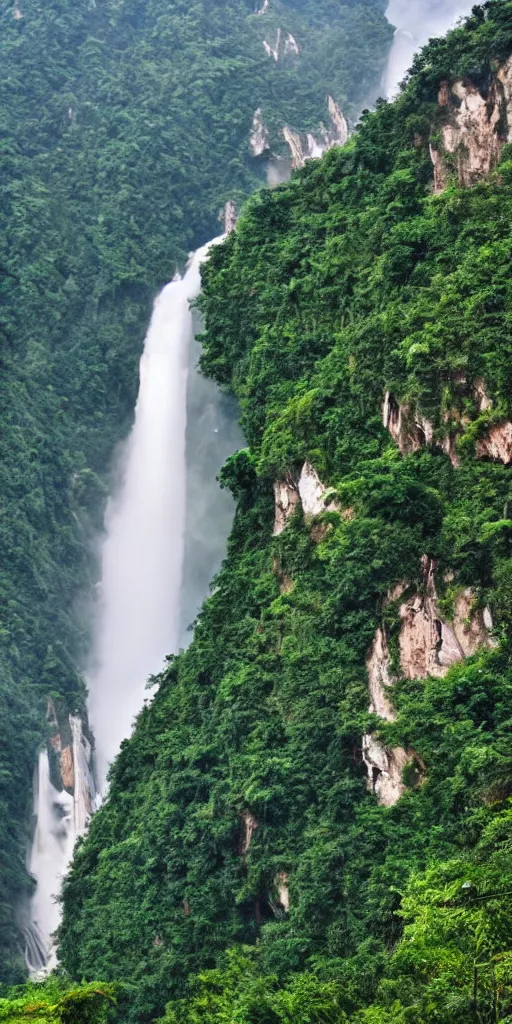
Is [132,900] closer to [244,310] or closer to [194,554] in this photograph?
[244,310]

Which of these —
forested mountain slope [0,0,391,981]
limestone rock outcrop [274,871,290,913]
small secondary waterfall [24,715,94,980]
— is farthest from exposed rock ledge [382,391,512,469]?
small secondary waterfall [24,715,94,980]

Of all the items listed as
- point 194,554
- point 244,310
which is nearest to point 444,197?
point 244,310

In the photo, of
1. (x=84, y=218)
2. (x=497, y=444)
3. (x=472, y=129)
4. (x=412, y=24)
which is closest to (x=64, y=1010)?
(x=497, y=444)

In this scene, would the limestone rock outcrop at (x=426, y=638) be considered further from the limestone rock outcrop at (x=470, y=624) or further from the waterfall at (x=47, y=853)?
the waterfall at (x=47, y=853)

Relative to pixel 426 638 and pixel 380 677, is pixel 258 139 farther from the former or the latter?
pixel 426 638

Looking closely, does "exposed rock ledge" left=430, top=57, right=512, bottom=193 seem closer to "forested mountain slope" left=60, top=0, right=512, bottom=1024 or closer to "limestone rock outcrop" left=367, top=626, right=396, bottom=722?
"forested mountain slope" left=60, top=0, right=512, bottom=1024

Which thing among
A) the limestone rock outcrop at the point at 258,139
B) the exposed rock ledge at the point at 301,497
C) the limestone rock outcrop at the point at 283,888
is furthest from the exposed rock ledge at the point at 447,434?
the limestone rock outcrop at the point at 258,139
